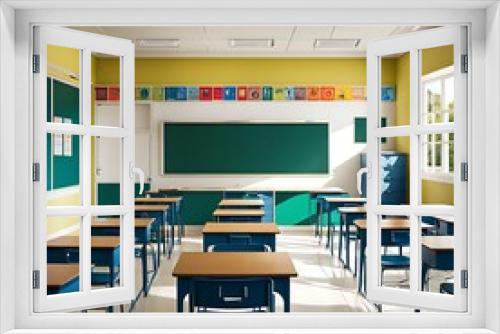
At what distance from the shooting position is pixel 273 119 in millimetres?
10906

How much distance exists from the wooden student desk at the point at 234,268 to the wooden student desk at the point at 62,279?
0.56m

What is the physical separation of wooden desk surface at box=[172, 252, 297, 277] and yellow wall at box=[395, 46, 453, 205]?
3.34 m

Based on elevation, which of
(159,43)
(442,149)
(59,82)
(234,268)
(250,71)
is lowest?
(234,268)

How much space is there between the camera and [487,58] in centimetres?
232

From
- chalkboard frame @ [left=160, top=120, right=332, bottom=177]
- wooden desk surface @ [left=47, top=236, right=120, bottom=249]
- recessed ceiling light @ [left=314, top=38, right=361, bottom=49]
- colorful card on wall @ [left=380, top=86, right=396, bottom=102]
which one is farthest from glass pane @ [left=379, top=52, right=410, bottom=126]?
wooden desk surface @ [left=47, top=236, right=120, bottom=249]

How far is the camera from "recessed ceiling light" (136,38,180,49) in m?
9.78

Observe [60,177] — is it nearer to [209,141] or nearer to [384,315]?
[209,141]

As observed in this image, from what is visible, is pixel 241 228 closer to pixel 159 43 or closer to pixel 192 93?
pixel 159 43

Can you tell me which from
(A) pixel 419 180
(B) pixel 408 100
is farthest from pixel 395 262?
(B) pixel 408 100

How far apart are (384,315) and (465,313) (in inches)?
12.5

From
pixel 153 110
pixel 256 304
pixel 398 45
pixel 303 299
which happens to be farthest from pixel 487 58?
pixel 153 110

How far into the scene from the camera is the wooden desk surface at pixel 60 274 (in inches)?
126

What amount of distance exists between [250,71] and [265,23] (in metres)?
8.61

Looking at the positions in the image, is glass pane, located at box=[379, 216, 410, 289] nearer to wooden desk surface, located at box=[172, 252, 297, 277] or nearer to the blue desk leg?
wooden desk surface, located at box=[172, 252, 297, 277]
